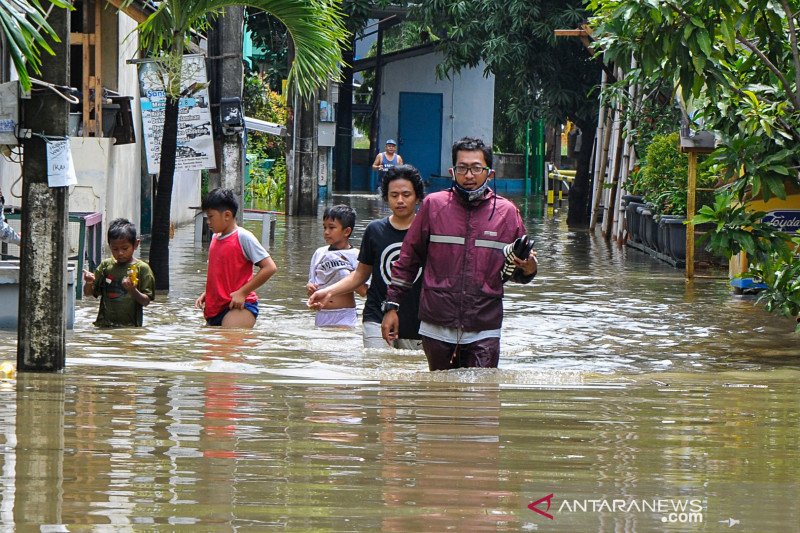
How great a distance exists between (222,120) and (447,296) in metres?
9.47

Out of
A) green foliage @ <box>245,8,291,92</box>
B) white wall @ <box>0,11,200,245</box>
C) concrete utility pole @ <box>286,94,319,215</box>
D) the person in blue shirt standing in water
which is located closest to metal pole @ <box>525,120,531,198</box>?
the person in blue shirt standing in water

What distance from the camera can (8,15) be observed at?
17.4 feet

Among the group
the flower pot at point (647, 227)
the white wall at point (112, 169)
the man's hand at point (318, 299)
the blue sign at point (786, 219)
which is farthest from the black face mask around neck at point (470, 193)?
the flower pot at point (647, 227)

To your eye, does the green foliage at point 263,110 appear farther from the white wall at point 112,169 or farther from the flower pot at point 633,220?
the white wall at point 112,169

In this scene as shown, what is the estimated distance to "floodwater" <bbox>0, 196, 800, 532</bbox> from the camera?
4227 millimetres

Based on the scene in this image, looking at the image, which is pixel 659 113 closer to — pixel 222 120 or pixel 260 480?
pixel 222 120

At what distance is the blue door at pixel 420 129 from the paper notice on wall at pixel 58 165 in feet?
107

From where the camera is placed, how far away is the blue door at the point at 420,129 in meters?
39.5

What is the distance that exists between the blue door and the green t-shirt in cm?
3026

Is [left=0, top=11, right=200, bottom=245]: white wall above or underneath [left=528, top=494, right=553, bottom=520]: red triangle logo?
above

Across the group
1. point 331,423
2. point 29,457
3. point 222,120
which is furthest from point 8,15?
point 222,120

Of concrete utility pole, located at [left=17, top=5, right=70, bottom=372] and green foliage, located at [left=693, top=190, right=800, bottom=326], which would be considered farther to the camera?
green foliage, located at [left=693, top=190, right=800, bottom=326]

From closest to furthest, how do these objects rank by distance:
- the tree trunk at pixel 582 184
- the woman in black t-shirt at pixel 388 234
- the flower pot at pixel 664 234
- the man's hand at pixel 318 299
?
the woman in black t-shirt at pixel 388 234, the man's hand at pixel 318 299, the flower pot at pixel 664 234, the tree trunk at pixel 582 184

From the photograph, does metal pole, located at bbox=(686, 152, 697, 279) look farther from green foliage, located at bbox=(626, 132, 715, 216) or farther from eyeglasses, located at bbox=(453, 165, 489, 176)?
eyeglasses, located at bbox=(453, 165, 489, 176)
